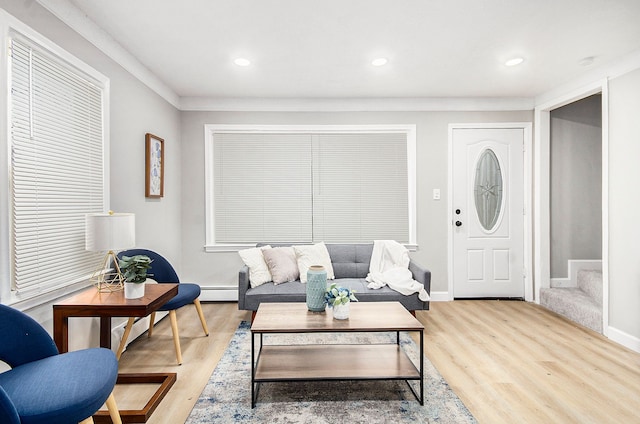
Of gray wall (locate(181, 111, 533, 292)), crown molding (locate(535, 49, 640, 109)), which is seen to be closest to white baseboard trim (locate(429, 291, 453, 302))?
gray wall (locate(181, 111, 533, 292))

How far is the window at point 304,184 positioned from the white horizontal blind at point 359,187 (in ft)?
0.04

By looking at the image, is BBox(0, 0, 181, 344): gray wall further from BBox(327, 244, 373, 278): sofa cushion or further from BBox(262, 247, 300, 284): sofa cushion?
BBox(327, 244, 373, 278): sofa cushion

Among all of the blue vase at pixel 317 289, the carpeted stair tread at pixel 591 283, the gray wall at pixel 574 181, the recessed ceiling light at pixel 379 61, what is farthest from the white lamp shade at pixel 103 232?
the gray wall at pixel 574 181

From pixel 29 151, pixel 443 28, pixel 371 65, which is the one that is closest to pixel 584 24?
pixel 443 28

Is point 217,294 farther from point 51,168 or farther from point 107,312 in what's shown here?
point 51,168

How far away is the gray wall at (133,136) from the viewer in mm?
2109

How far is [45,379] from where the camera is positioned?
1.41m

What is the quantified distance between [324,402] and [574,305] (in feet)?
9.85

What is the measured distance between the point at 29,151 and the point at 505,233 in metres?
4.66

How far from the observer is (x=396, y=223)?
4371mm

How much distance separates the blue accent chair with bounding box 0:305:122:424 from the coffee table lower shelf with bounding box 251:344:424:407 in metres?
0.86

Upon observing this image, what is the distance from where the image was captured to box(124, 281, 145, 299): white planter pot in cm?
213

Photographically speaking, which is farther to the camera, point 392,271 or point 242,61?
point 392,271

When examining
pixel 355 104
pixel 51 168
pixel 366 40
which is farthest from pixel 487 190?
pixel 51 168
